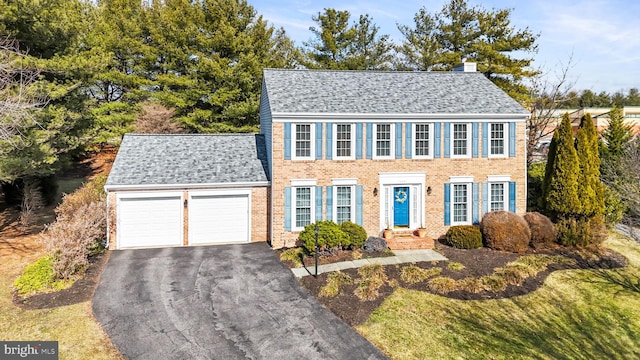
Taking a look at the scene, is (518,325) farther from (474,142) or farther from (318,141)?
(318,141)

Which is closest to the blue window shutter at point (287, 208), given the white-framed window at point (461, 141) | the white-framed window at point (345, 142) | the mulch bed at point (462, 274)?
the white-framed window at point (345, 142)

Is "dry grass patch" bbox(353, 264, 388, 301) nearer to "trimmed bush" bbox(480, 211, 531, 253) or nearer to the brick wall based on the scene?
the brick wall

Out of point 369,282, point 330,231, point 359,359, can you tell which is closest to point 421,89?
point 330,231

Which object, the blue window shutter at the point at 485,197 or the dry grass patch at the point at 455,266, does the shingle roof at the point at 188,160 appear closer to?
the dry grass patch at the point at 455,266

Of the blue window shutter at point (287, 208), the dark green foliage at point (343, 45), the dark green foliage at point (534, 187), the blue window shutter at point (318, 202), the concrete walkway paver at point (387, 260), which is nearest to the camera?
the concrete walkway paver at point (387, 260)

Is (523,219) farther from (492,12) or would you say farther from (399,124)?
(492,12)
